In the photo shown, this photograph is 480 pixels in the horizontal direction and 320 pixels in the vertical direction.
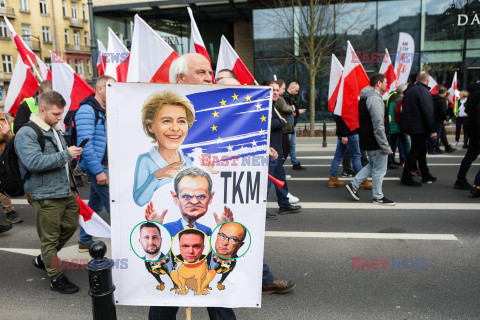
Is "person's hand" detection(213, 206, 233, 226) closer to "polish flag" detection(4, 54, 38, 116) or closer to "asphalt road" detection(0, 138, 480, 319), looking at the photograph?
"asphalt road" detection(0, 138, 480, 319)

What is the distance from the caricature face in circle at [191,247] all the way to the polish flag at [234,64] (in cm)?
339

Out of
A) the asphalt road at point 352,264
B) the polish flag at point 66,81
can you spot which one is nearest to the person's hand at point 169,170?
the asphalt road at point 352,264

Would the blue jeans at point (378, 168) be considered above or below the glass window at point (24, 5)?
below

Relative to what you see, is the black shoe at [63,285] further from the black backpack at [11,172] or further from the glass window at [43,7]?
the glass window at [43,7]

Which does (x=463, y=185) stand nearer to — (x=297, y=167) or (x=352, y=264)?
(x=297, y=167)

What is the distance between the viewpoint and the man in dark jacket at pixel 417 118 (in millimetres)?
7172


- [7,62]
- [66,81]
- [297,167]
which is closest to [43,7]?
[7,62]

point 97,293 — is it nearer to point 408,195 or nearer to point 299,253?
point 299,253

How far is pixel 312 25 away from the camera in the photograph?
1598cm

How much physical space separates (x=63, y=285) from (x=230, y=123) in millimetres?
2591

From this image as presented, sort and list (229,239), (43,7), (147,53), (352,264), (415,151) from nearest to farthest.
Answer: (229,239) → (352,264) → (147,53) → (415,151) → (43,7)

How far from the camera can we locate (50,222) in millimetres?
3629

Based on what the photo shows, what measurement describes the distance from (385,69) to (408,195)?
418 centimetres

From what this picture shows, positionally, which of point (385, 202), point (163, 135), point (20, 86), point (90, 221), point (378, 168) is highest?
point (20, 86)
